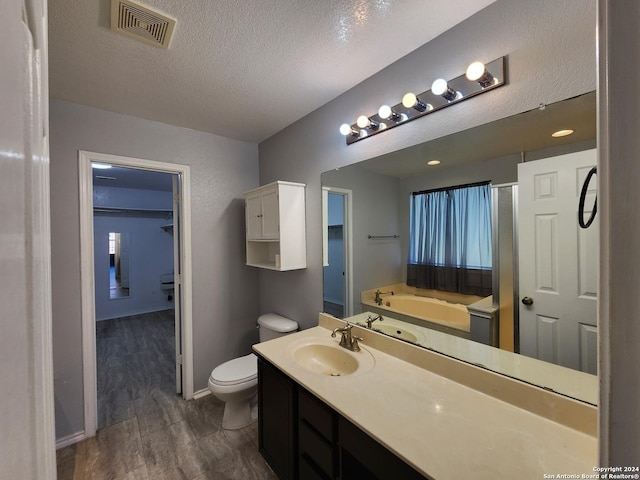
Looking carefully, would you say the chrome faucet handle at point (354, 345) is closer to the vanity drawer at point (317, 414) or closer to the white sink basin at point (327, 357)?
the white sink basin at point (327, 357)

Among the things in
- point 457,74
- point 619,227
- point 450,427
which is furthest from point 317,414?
point 457,74

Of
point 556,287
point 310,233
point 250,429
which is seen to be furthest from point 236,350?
point 556,287

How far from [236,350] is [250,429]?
2.57 ft

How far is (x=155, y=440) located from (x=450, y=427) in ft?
6.63

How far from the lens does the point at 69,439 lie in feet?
6.24

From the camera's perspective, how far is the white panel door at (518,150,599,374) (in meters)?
0.99

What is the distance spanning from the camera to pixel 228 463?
5.65ft

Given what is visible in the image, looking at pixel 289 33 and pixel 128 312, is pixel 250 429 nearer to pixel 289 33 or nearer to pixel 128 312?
pixel 289 33

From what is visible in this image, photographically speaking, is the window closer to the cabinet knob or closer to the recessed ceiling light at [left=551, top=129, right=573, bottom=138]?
the cabinet knob

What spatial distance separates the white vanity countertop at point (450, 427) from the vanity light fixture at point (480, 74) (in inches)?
50.3

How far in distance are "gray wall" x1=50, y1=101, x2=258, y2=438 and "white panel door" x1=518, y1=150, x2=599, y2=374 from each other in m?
2.28

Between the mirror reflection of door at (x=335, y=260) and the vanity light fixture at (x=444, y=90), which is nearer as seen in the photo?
the vanity light fixture at (x=444, y=90)

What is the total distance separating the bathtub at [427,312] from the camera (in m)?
1.32

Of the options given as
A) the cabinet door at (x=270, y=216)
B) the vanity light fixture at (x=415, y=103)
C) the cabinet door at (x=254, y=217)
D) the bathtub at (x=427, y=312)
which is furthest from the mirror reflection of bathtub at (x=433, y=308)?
the cabinet door at (x=254, y=217)
